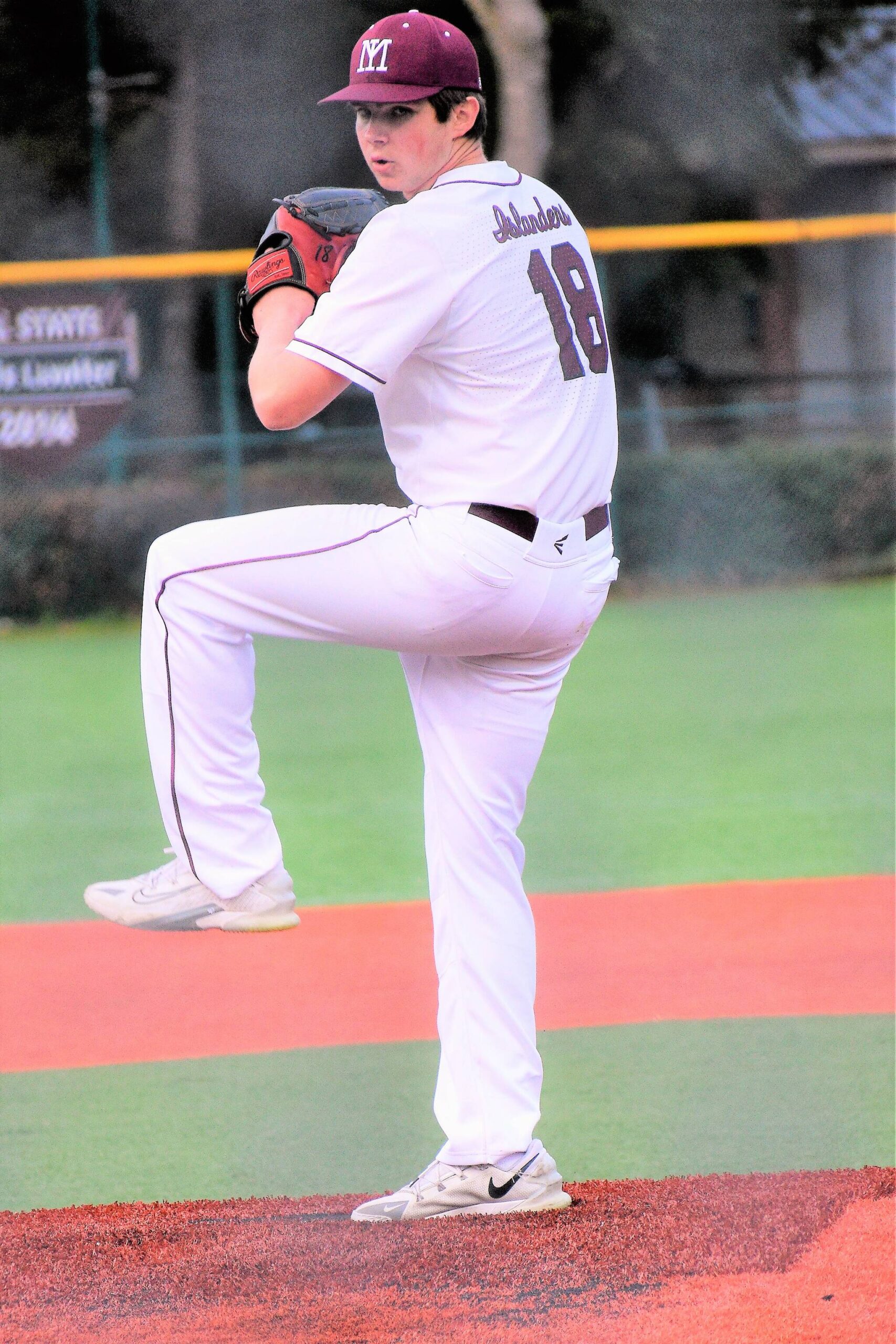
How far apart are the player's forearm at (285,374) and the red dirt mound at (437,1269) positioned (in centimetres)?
137

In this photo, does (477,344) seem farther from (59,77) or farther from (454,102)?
(59,77)

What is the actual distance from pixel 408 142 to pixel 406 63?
14 cm

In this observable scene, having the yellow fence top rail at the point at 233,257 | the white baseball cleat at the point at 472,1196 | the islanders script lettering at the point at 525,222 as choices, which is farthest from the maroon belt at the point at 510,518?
the yellow fence top rail at the point at 233,257

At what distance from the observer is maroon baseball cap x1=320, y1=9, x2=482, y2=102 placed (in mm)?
2570

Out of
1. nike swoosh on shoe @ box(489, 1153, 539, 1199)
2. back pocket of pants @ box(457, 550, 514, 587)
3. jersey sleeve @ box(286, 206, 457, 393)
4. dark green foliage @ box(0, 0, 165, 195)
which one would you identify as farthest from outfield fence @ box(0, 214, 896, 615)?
nike swoosh on shoe @ box(489, 1153, 539, 1199)

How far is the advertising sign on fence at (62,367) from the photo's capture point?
43.2 ft

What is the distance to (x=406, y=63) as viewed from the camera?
8.43ft

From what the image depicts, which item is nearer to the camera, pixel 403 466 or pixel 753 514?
pixel 403 466

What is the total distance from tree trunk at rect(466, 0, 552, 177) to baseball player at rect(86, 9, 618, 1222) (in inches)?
513

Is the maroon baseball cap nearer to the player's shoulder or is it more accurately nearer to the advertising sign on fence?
the player's shoulder

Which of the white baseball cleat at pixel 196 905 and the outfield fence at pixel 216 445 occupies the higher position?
the white baseball cleat at pixel 196 905

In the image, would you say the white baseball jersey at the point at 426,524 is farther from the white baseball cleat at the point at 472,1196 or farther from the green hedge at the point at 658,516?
the green hedge at the point at 658,516

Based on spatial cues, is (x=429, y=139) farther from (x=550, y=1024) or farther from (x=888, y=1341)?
(x=550, y=1024)

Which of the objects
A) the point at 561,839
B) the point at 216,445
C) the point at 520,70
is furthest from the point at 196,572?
the point at 520,70
